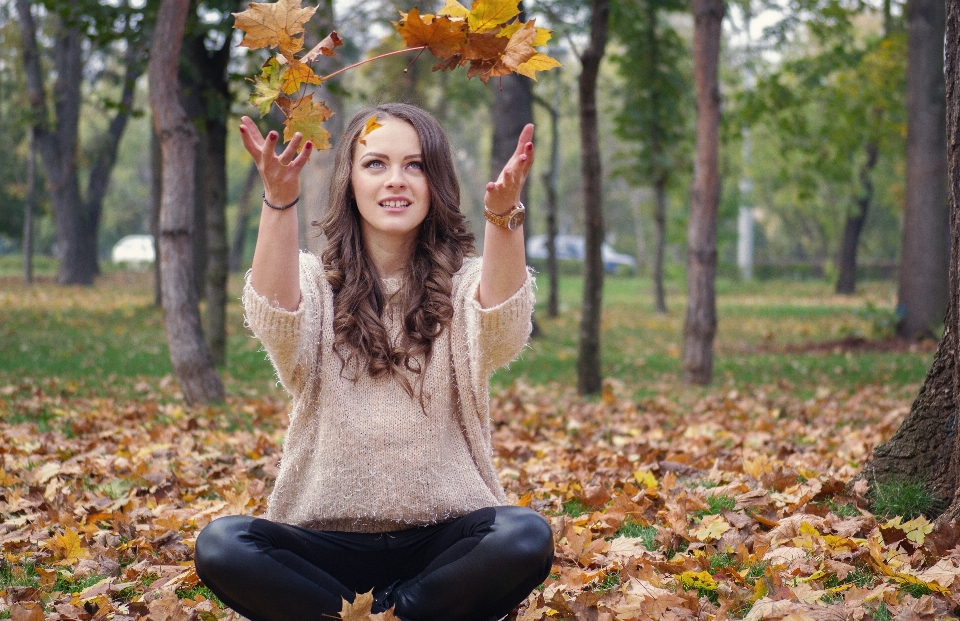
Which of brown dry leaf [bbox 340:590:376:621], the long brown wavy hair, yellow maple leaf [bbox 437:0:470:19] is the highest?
yellow maple leaf [bbox 437:0:470:19]

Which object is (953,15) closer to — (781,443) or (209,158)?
(781,443)

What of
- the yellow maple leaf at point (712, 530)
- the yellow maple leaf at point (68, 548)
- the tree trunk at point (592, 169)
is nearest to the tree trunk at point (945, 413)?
the yellow maple leaf at point (712, 530)

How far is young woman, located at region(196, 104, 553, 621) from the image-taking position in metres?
2.59

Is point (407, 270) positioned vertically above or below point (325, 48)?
below

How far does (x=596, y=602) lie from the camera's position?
9.68ft

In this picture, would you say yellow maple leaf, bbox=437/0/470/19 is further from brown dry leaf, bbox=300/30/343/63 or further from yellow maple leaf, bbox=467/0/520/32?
brown dry leaf, bbox=300/30/343/63

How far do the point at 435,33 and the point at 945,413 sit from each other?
2.47 meters

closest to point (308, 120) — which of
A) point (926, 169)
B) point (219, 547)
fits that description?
point (219, 547)

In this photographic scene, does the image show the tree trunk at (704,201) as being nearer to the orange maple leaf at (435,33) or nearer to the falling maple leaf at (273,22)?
the orange maple leaf at (435,33)

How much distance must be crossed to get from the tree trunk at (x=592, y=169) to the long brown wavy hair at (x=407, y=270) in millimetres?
5061

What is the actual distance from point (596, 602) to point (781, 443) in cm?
322

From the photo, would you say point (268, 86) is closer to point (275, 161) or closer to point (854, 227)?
point (275, 161)

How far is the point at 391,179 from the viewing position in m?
2.87

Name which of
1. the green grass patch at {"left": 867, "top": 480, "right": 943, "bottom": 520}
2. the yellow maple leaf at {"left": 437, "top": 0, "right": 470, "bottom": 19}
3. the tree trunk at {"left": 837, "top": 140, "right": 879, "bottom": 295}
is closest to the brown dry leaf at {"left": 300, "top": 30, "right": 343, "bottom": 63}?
the yellow maple leaf at {"left": 437, "top": 0, "right": 470, "bottom": 19}
